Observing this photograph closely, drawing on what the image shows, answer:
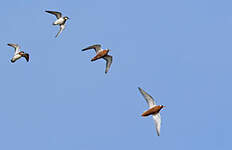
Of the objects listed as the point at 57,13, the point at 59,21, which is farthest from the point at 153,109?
the point at 57,13

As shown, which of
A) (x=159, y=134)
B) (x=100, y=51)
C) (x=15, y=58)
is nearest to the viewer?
(x=159, y=134)

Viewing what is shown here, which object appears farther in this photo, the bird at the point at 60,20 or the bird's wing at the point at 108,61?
the bird at the point at 60,20

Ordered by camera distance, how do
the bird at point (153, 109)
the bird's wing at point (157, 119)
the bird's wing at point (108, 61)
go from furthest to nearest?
the bird's wing at point (108, 61) < the bird's wing at point (157, 119) < the bird at point (153, 109)

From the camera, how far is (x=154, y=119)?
1960 inches

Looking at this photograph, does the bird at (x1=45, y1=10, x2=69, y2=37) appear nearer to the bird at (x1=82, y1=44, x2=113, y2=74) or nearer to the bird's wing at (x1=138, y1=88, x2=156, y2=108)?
the bird at (x1=82, y1=44, x2=113, y2=74)

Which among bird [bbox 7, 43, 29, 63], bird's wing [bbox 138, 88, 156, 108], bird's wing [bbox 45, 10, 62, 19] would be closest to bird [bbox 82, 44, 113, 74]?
→ bird's wing [bbox 45, 10, 62, 19]

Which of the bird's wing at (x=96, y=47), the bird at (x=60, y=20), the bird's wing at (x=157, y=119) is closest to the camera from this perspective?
the bird's wing at (x=157, y=119)

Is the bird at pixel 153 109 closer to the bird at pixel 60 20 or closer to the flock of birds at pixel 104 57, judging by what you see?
the flock of birds at pixel 104 57

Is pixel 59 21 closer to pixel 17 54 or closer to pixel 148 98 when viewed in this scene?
pixel 17 54

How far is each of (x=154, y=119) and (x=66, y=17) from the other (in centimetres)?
2065

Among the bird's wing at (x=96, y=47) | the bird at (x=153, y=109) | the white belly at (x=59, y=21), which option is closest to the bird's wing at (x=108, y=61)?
the bird's wing at (x=96, y=47)

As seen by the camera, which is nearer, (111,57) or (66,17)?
(111,57)

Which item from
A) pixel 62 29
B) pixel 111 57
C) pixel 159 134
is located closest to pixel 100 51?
pixel 111 57

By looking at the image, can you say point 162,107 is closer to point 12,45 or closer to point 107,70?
point 107,70
